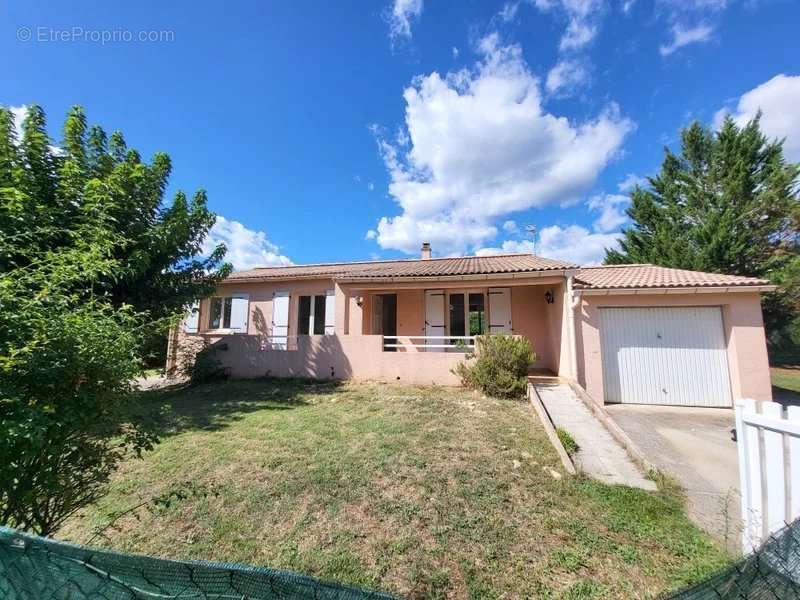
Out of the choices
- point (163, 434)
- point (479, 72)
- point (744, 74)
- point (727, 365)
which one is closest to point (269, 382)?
point (163, 434)

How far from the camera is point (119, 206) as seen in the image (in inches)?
300

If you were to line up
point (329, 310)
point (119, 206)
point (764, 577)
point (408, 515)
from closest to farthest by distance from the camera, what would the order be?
1. point (764, 577)
2. point (408, 515)
3. point (119, 206)
4. point (329, 310)

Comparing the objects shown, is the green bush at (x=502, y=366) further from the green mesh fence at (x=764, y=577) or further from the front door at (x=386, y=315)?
the green mesh fence at (x=764, y=577)

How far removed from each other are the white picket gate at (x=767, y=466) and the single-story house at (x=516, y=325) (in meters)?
7.32

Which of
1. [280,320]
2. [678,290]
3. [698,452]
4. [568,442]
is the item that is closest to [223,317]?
[280,320]

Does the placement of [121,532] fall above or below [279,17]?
below

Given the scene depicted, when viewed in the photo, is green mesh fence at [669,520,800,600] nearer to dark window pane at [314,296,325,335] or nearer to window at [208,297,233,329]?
dark window pane at [314,296,325,335]

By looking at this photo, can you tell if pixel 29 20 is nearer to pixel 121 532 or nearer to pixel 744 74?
pixel 121 532

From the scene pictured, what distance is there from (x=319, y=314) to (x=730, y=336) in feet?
45.4

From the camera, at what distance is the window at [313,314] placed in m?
14.0

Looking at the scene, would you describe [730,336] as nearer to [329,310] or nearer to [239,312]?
[329,310]

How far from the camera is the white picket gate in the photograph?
2.06 meters

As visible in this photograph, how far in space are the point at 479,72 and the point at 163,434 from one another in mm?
13829

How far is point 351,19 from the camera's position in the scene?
923 centimetres
